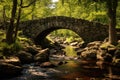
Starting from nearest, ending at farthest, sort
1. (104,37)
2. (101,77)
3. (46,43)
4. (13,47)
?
(101,77)
(13,47)
(104,37)
(46,43)

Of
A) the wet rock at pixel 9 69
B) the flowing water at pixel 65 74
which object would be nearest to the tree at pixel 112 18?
the flowing water at pixel 65 74

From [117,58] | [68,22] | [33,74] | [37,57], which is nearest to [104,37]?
[68,22]

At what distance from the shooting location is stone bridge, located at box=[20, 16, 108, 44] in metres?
33.3

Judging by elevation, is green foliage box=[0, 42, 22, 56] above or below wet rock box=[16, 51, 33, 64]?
above

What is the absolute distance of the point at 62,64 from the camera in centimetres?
2447

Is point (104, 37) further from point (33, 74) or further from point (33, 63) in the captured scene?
point (33, 74)

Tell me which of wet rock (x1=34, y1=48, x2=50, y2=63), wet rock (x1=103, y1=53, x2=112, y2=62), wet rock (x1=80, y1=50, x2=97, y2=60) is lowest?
wet rock (x1=80, y1=50, x2=97, y2=60)

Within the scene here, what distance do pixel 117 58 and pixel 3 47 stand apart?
11.0m

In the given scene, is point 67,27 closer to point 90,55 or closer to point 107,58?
point 90,55

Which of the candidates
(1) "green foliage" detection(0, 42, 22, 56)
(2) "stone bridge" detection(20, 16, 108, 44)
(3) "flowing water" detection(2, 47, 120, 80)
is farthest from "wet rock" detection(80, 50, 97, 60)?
(1) "green foliage" detection(0, 42, 22, 56)

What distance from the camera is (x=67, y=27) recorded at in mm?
36188

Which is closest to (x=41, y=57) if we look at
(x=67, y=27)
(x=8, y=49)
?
(x=8, y=49)

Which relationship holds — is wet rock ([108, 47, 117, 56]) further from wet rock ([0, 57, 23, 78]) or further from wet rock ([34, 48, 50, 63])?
wet rock ([0, 57, 23, 78])

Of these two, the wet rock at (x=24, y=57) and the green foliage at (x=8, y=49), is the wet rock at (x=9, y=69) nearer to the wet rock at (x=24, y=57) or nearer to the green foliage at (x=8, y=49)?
the green foliage at (x=8, y=49)
